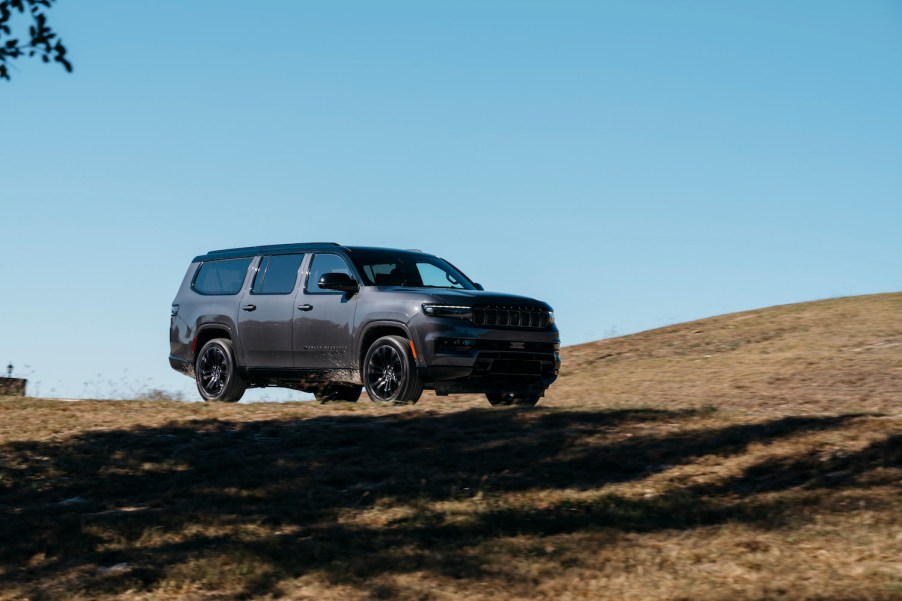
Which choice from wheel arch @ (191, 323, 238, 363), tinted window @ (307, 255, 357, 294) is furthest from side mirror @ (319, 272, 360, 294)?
wheel arch @ (191, 323, 238, 363)

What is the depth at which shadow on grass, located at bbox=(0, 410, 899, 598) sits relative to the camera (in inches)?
309

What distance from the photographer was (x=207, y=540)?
8367mm

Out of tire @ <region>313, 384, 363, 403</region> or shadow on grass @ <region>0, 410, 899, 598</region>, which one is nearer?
shadow on grass @ <region>0, 410, 899, 598</region>

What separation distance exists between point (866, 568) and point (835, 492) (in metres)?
1.75

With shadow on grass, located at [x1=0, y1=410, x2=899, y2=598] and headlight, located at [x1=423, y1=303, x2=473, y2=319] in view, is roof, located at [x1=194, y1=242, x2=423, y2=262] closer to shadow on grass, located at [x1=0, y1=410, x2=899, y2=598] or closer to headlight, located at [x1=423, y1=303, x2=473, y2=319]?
headlight, located at [x1=423, y1=303, x2=473, y2=319]

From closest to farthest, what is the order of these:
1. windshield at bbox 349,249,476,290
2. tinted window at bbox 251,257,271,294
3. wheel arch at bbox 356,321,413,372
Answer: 1. wheel arch at bbox 356,321,413,372
2. windshield at bbox 349,249,476,290
3. tinted window at bbox 251,257,271,294

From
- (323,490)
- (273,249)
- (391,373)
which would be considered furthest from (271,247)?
(323,490)

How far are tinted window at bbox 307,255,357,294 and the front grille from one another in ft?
5.93

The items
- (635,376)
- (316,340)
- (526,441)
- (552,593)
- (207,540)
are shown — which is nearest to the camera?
(552,593)

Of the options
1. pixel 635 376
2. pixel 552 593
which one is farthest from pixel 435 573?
pixel 635 376

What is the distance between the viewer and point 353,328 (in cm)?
1334

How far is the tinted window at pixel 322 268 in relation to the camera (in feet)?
45.6

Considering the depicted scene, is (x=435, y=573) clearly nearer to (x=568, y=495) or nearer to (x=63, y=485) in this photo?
(x=568, y=495)

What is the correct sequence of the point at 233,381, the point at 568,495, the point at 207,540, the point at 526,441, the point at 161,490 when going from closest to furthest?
the point at 207,540 < the point at 568,495 < the point at 161,490 < the point at 526,441 < the point at 233,381
